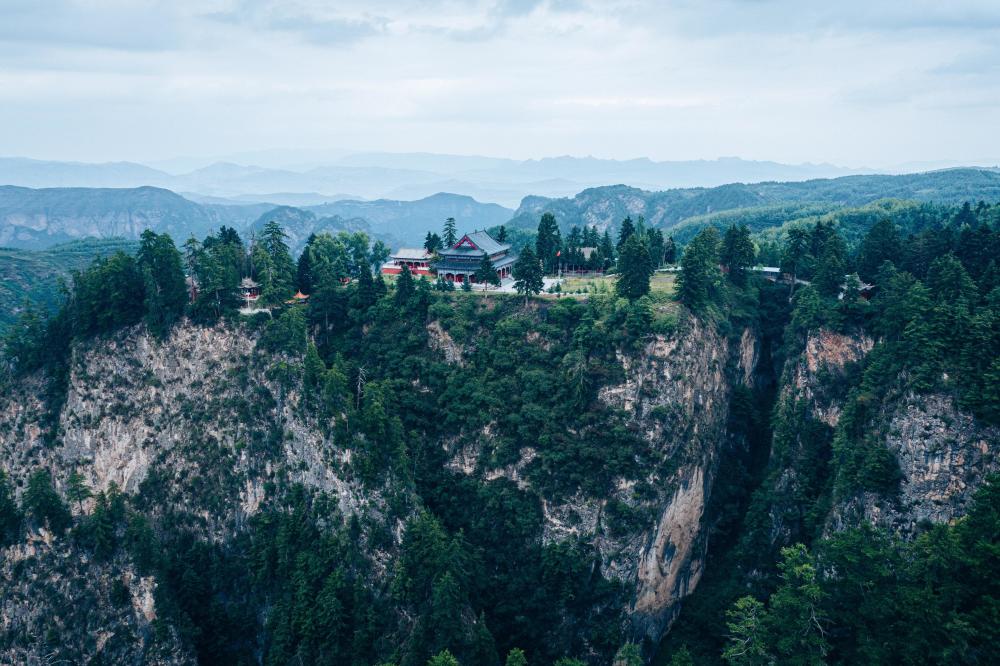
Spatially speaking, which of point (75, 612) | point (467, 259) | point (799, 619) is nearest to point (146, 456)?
point (75, 612)

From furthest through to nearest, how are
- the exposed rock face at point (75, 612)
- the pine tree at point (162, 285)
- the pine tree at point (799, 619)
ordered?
the pine tree at point (162, 285)
the exposed rock face at point (75, 612)
the pine tree at point (799, 619)

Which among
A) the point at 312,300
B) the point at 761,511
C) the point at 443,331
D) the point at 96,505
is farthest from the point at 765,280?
the point at 96,505

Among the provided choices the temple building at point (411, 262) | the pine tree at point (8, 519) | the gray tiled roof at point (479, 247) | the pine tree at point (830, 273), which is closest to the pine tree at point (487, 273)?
the gray tiled roof at point (479, 247)

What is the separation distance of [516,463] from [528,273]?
2145 cm

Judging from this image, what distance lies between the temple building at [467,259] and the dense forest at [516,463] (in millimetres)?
8697

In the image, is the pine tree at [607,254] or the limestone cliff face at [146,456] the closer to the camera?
the limestone cliff face at [146,456]

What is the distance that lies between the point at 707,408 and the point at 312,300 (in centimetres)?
4606

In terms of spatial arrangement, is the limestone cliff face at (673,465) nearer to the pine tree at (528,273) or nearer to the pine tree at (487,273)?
the pine tree at (528,273)

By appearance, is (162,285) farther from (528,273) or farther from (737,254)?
(737,254)

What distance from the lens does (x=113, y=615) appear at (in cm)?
5550

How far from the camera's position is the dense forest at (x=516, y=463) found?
4862cm

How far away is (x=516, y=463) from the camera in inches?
2399

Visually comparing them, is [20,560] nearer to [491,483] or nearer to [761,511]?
[491,483]

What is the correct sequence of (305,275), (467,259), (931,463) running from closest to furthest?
(931,463) → (305,275) → (467,259)
